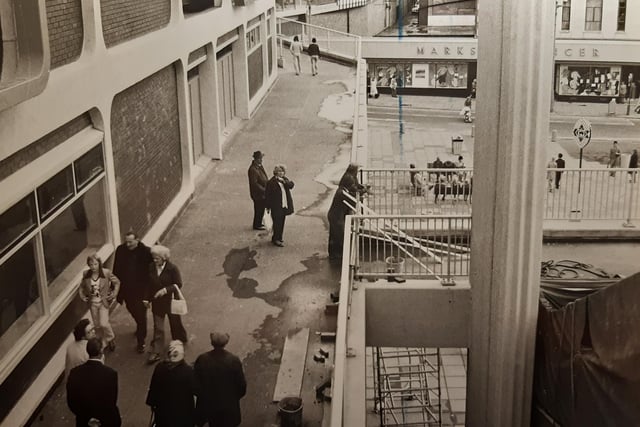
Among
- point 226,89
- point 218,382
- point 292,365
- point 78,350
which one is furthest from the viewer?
point 226,89

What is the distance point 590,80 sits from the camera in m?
38.3

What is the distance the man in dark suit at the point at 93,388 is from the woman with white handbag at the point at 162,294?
6.86 feet

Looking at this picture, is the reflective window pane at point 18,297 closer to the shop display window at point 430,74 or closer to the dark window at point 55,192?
the dark window at point 55,192

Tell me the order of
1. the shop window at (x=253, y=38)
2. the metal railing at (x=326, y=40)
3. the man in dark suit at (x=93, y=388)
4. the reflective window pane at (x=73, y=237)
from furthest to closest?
the metal railing at (x=326, y=40), the shop window at (x=253, y=38), the reflective window pane at (x=73, y=237), the man in dark suit at (x=93, y=388)

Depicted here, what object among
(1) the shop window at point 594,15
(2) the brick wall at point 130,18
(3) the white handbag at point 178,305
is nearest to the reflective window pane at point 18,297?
(3) the white handbag at point 178,305

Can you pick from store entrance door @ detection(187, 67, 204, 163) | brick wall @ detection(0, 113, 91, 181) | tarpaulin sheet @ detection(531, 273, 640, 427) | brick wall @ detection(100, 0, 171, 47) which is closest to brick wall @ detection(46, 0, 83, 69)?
brick wall @ detection(0, 113, 91, 181)

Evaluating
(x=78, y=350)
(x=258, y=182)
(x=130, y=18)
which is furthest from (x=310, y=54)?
(x=78, y=350)

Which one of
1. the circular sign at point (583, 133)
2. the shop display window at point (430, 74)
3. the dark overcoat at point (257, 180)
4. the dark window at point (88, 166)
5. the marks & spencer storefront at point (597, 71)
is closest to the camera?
the dark window at point (88, 166)

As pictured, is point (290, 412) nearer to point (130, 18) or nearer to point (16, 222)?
point (16, 222)

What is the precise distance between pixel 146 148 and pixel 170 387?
678 centimetres

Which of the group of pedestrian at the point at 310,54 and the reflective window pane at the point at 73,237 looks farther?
the group of pedestrian at the point at 310,54

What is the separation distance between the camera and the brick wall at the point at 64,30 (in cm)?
938

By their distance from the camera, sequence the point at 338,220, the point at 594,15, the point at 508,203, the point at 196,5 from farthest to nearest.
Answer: the point at 594,15, the point at 196,5, the point at 338,220, the point at 508,203

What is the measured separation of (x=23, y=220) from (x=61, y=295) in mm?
1386
